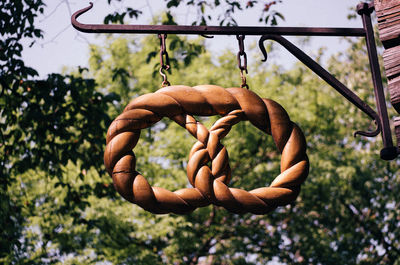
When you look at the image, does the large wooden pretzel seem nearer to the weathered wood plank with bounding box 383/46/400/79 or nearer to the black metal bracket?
the black metal bracket

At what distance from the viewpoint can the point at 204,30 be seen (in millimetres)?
2770

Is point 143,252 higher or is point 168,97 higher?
point 168,97

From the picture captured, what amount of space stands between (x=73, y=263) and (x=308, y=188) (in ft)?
19.7

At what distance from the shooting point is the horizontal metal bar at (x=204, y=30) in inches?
105

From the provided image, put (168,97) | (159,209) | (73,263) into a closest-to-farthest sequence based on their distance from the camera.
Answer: (159,209) < (168,97) < (73,263)

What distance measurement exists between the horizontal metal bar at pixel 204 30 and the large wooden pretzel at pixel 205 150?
1.24 ft

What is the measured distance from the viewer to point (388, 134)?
2.77 m

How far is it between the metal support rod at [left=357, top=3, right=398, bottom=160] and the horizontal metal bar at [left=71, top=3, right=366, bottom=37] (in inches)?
2.7

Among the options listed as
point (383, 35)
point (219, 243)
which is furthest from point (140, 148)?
point (383, 35)

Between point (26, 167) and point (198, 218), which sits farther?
point (198, 218)

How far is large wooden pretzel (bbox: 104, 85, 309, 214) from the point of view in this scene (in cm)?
233

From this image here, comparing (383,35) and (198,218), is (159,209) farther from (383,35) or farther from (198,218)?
(198,218)

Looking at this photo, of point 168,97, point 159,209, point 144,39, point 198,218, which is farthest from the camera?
point 144,39

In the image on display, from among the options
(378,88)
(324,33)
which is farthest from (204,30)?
(378,88)
